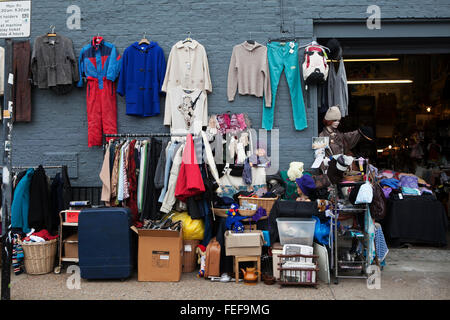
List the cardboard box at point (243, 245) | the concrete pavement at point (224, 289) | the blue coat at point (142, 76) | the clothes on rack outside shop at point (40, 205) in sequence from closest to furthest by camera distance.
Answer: the concrete pavement at point (224, 289) → the cardboard box at point (243, 245) → the clothes on rack outside shop at point (40, 205) → the blue coat at point (142, 76)

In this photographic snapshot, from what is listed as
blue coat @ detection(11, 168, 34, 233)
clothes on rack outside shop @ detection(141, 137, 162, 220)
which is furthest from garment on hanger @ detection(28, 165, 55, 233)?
clothes on rack outside shop @ detection(141, 137, 162, 220)

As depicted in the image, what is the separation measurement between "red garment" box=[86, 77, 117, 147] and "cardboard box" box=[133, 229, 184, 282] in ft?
7.70

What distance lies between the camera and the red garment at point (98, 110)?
277 inches

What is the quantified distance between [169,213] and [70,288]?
179cm

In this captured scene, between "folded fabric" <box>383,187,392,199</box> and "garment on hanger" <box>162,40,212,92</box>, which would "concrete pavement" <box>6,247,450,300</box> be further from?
"garment on hanger" <box>162,40,212,92</box>

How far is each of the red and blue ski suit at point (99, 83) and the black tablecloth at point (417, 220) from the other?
5266mm

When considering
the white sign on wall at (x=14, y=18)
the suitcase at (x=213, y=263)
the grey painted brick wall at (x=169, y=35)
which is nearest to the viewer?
the white sign on wall at (x=14, y=18)

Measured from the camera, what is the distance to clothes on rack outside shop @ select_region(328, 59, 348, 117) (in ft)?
23.3

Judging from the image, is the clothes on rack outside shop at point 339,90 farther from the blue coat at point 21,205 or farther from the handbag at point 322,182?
the blue coat at point 21,205

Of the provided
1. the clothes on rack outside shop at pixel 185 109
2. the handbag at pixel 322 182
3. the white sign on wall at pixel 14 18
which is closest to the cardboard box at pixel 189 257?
the clothes on rack outside shop at pixel 185 109

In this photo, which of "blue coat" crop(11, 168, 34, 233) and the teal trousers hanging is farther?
the teal trousers hanging

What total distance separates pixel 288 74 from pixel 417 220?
3.46 meters
